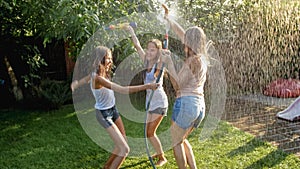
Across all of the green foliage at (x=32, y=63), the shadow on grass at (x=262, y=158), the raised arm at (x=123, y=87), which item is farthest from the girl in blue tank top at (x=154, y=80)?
the green foliage at (x=32, y=63)

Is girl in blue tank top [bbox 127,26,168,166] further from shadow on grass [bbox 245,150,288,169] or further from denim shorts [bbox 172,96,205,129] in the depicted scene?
shadow on grass [bbox 245,150,288,169]

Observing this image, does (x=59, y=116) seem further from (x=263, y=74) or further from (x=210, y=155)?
(x=263, y=74)

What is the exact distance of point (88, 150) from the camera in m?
3.85

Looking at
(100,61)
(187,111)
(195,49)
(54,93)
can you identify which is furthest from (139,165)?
(54,93)

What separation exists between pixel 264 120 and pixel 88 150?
2800mm

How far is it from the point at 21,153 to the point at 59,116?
181 centimetres

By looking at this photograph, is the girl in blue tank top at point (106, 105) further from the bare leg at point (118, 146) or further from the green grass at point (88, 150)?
the green grass at point (88, 150)

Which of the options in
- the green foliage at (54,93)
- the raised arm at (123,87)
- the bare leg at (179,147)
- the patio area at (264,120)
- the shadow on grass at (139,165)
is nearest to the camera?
the raised arm at (123,87)

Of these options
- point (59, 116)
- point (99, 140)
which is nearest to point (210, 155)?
point (99, 140)

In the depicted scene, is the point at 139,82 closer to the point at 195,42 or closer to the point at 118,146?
the point at 118,146

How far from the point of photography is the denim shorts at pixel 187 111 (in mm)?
2623

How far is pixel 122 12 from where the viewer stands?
3.57 m

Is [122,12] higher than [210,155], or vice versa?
[122,12]

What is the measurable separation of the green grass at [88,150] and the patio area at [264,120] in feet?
0.75
